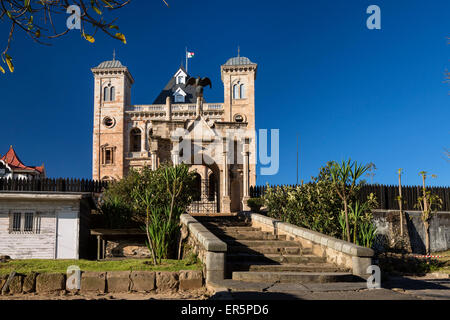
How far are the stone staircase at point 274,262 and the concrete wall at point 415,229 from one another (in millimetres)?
11792

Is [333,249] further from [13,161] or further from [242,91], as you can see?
[13,161]

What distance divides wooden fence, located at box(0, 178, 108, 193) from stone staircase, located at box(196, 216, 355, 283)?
58.4 feet

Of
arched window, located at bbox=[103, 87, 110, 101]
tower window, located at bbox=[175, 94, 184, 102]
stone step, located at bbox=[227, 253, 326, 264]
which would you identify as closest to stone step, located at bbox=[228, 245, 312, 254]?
stone step, located at bbox=[227, 253, 326, 264]

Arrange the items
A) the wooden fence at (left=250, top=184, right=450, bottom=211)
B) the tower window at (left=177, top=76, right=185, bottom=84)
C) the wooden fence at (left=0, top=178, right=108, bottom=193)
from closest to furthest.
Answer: the wooden fence at (left=250, top=184, right=450, bottom=211) < the wooden fence at (left=0, top=178, right=108, bottom=193) < the tower window at (left=177, top=76, right=185, bottom=84)

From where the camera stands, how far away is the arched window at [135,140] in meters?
48.5

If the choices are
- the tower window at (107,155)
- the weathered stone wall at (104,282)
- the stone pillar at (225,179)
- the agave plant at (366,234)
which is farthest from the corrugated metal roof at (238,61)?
the weathered stone wall at (104,282)

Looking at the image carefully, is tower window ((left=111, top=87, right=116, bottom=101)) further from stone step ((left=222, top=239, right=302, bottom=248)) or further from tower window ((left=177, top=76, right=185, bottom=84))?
stone step ((left=222, top=239, right=302, bottom=248))

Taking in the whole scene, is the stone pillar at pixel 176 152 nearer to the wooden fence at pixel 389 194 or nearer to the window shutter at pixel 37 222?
the wooden fence at pixel 389 194

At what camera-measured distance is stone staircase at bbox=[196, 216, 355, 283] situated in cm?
800

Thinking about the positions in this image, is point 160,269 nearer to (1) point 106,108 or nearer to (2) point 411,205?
(2) point 411,205

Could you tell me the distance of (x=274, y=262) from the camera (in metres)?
9.41

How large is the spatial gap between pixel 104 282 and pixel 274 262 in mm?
3619

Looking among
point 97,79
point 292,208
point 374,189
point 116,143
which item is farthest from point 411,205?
point 97,79
